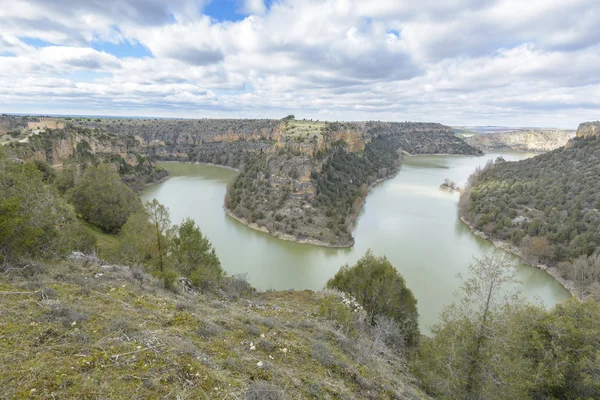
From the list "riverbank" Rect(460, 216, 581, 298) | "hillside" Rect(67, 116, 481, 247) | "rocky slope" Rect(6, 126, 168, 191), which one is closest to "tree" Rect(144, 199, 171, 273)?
"hillside" Rect(67, 116, 481, 247)

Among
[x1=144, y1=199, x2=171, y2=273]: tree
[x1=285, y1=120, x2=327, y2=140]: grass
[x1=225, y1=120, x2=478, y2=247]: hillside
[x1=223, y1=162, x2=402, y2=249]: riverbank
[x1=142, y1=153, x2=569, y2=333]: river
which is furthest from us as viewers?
[x1=285, y1=120, x2=327, y2=140]: grass

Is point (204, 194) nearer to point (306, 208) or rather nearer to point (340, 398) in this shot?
point (306, 208)

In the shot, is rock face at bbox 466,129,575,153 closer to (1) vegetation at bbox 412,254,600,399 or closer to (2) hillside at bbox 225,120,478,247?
(2) hillside at bbox 225,120,478,247

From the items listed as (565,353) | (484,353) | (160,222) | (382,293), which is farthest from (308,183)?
(565,353)

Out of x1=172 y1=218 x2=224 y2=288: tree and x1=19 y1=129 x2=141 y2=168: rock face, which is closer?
x1=172 y1=218 x2=224 y2=288: tree

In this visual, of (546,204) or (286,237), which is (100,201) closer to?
(286,237)

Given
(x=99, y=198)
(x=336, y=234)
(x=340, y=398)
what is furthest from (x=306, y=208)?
(x=340, y=398)

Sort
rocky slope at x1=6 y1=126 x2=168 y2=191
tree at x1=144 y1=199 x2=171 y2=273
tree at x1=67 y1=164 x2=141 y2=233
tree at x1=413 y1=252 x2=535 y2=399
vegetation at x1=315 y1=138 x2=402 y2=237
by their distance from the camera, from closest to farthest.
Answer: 1. tree at x1=413 y1=252 x2=535 y2=399
2. tree at x1=144 y1=199 x2=171 y2=273
3. tree at x1=67 y1=164 x2=141 y2=233
4. rocky slope at x1=6 y1=126 x2=168 y2=191
5. vegetation at x1=315 y1=138 x2=402 y2=237
